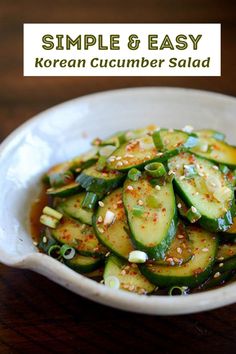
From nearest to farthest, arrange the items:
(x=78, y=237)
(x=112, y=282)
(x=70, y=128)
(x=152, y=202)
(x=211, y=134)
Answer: (x=112, y=282) < (x=152, y=202) < (x=78, y=237) < (x=211, y=134) < (x=70, y=128)

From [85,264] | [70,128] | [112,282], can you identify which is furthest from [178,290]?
[70,128]

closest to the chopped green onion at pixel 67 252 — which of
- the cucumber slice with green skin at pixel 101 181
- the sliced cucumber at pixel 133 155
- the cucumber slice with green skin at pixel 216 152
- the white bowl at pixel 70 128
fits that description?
the white bowl at pixel 70 128

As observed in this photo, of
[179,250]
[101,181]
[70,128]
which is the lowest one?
[179,250]

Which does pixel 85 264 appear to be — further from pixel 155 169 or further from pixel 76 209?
pixel 155 169

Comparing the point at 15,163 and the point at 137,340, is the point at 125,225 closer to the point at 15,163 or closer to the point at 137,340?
the point at 137,340

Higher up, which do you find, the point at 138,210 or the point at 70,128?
the point at 70,128

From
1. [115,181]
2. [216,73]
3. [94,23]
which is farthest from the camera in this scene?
[94,23]

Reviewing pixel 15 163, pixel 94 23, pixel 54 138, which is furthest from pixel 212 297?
pixel 94 23
